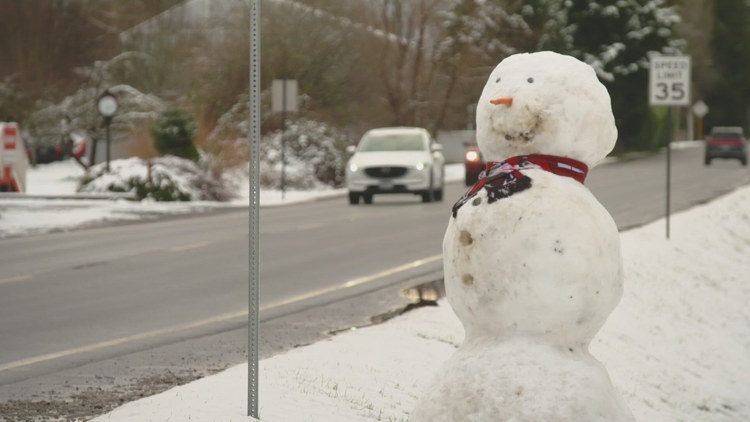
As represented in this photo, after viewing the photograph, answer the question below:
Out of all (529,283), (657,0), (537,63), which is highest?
(657,0)

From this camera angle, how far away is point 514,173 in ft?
18.8

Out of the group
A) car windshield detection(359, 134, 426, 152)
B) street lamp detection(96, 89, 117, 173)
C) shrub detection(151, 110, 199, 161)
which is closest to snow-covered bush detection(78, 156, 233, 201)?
shrub detection(151, 110, 199, 161)

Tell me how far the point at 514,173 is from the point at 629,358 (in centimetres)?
753

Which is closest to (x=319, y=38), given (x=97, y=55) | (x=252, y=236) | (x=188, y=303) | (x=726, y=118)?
(x=97, y=55)

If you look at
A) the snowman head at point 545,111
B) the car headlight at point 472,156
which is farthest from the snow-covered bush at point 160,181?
the snowman head at point 545,111

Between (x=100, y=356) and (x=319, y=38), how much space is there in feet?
126

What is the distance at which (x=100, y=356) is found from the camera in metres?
10.7

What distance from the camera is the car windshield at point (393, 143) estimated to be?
32.1m

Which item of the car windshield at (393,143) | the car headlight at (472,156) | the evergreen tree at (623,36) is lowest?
the car headlight at (472,156)

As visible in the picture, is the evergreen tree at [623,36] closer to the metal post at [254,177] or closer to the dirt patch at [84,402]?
the dirt patch at [84,402]

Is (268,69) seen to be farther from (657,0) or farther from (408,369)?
(408,369)

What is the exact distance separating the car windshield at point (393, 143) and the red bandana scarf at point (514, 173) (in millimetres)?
25879

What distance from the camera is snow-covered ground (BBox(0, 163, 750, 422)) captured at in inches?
327

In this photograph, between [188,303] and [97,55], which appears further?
[97,55]
